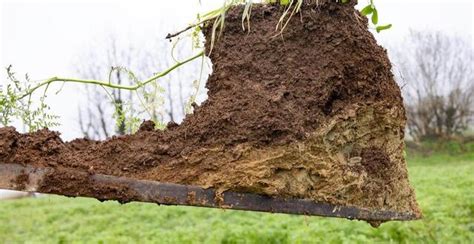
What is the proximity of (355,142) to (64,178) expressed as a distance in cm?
89

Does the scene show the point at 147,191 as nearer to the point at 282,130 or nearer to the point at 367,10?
the point at 282,130

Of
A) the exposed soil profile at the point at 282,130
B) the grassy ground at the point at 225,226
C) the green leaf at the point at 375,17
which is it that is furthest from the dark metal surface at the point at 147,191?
the grassy ground at the point at 225,226

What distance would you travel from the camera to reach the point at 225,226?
8.85 meters

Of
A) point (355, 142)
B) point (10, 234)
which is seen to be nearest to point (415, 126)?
point (10, 234)

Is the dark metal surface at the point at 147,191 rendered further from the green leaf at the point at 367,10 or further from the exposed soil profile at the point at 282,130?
the green leaf at the point at 367,10

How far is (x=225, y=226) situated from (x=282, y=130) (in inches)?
280

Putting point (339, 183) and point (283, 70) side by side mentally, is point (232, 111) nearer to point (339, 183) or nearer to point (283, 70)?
point (283, 70)

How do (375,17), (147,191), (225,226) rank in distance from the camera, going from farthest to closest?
(225,226), (375,17), (147,191)

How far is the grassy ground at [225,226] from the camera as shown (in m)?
7.10

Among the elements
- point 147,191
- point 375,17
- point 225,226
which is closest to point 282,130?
point 147,191

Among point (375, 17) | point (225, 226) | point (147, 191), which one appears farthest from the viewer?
point (225, 226)

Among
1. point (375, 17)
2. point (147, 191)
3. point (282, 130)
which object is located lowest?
point (147, 191)

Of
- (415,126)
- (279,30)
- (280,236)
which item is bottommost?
(280,236)

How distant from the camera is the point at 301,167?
1.91 meters
